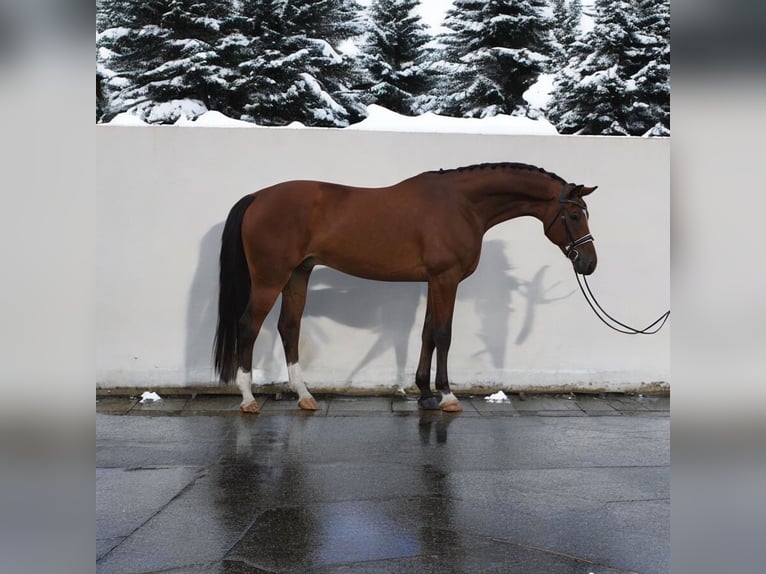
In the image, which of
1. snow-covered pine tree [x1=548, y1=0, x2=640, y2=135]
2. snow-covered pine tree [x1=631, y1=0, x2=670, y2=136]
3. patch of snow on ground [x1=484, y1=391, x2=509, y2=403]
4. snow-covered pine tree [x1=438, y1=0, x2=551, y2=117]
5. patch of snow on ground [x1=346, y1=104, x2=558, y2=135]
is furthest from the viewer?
snow-covered pine tree [x1=438, y1=0, x2=551, y2=117]

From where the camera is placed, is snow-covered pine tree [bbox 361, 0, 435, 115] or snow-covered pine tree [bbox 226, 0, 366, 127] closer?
snow-covered pine tree [bbox 226, 0, 366, 127]

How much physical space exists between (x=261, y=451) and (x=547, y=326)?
300 cm

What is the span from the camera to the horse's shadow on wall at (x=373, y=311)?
6.30 metres

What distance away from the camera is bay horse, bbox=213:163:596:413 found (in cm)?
560

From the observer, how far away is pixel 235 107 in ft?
56.6

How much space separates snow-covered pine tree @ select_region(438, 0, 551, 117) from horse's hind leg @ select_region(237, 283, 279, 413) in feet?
48.9

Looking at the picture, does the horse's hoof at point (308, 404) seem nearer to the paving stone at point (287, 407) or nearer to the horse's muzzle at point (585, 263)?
the paving stone at point (287, 407)

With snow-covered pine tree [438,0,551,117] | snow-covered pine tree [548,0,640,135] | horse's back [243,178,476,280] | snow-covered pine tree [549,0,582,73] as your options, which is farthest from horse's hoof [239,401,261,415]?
snow-covered pine tree [549,0,582,73]

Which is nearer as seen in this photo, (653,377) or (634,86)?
(653,377)

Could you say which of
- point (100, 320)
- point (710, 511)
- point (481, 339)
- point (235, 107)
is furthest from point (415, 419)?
point (235, 107)

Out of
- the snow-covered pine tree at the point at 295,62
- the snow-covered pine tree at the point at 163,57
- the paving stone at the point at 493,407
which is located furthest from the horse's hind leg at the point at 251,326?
the snow-covered pine tree at the point at 163,57

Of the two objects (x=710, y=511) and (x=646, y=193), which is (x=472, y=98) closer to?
(x=646, y=193)

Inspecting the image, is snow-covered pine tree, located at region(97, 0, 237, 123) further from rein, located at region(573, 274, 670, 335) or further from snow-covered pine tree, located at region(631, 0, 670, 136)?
rein, located at region(573, 274, 670, 335)

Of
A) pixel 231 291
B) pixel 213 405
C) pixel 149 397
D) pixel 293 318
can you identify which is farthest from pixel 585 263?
pixel 149 397
